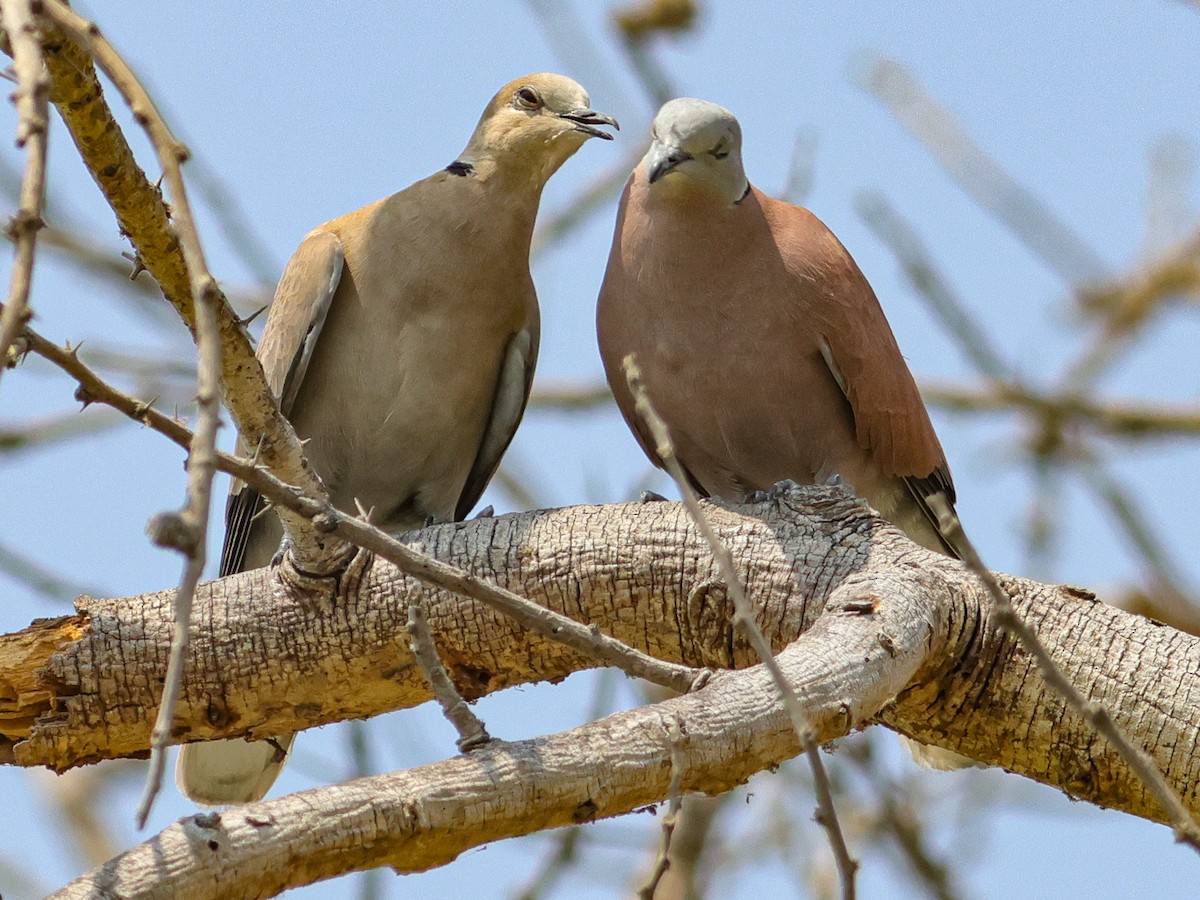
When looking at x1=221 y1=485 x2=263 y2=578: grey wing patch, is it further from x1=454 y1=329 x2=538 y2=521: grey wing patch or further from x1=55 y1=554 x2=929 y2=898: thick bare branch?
x1=55 y1=554 x2=929 y2=898: thick bare branch

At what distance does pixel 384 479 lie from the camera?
208 inches

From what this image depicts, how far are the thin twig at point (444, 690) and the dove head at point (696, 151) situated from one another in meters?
2.37

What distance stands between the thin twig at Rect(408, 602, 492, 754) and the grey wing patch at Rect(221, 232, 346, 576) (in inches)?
103

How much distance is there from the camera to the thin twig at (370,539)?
2.28m

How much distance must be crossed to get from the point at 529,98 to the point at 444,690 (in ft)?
11.3

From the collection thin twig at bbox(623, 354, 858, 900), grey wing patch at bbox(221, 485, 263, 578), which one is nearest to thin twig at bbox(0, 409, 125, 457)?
grey wing patch at bbox(221, 485, 263, 578)

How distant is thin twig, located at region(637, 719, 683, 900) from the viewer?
2082 millimetres

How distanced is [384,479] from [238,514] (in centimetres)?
54

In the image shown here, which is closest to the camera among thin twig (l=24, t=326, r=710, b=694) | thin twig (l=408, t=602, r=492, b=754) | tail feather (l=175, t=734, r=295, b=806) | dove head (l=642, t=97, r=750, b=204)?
thin twig (l=24, t=326, r=710, b=694)

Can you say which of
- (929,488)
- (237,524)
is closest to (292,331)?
(237,524)

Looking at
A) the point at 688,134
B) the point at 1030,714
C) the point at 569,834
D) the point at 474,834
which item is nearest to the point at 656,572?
the point at 1030,714

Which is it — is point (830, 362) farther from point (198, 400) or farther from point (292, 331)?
point (198, 400)

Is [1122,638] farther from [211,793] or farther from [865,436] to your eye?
[211,793]

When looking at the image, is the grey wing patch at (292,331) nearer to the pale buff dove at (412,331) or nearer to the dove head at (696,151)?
the pale buff dove at (412,331)
